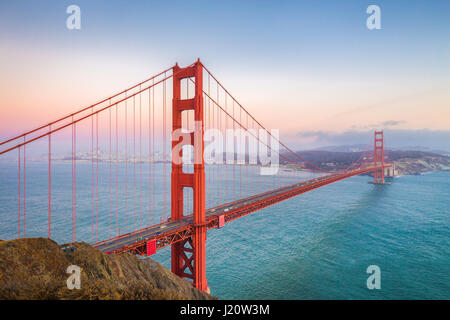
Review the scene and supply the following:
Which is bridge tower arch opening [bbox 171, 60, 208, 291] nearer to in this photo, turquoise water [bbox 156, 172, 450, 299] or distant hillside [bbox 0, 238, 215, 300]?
turquoise water [bbox 156, 172, 450, 299]

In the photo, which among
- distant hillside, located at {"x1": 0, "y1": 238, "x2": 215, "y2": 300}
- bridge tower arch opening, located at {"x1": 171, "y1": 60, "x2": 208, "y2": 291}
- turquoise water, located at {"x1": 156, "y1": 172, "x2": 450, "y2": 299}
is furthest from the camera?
turquoise water, located at {"x1": 156, "y1": 172, "x2": 450, "y2": 299}

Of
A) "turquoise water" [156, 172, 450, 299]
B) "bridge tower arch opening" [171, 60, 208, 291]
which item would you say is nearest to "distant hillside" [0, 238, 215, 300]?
"bridge tower arch opening" [171, 60, 208, 291]

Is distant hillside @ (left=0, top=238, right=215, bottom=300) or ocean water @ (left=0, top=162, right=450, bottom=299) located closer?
distant hillside @ (left=0, top=238, right=215, bottom=300)

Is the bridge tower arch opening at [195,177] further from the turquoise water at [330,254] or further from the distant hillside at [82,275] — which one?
the distant hillside at [82,275]

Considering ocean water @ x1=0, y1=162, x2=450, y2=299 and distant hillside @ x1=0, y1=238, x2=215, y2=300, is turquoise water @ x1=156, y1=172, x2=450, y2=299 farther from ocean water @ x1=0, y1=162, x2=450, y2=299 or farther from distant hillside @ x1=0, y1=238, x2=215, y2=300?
distant hillside @ x1=0, y1=238, x2=215, y2=300

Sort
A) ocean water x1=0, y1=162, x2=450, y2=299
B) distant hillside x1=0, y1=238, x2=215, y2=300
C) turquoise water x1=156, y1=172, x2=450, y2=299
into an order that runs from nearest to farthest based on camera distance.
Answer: distant hillside x1=0, y1=238, x2=215, y2=300, turquoise water x1=156, y1=172, x2=450, y2=299, ocean water x1=0, y1=162, x2=450, y2=299

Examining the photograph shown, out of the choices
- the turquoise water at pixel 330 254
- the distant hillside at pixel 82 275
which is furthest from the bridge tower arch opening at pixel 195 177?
the distant hillside at pixel 82 275

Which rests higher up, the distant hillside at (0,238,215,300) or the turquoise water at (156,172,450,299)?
the distant hillside at (0,238,215,300)

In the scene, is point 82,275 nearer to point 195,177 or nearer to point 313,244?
point 195,177
